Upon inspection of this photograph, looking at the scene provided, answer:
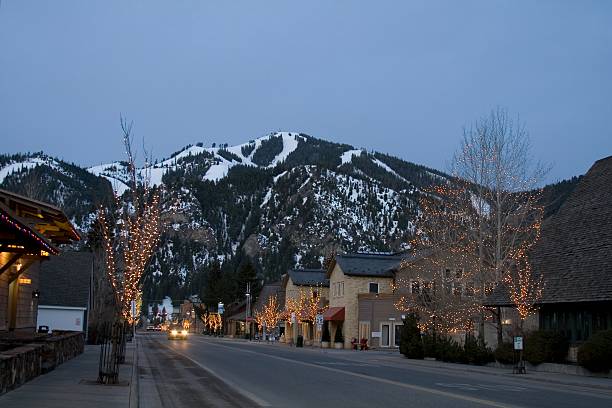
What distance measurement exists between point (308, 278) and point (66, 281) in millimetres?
36473

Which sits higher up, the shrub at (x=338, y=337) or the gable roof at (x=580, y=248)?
the gable roof at (x=580, y=248)

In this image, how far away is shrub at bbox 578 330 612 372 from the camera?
28.5 m

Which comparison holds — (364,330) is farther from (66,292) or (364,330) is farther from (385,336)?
(66,292)

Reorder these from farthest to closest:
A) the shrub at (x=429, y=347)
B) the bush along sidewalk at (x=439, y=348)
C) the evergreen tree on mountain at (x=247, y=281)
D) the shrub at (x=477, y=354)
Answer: the evergreen tree on mountain at (x=247, y=281), the shrub at (x=429, y=347), the bush along sidewalk at (x=439, y=348), the shrub at (x=477, y=354)

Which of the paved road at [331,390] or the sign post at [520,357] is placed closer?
the paved road at [331,390]

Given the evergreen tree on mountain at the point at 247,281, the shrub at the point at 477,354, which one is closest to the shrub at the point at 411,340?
the shrub at the point at 477,354

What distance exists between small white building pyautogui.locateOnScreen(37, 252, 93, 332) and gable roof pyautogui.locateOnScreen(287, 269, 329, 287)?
33420mm

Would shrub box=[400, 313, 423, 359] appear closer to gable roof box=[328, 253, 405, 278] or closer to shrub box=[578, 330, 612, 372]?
shrub box=[578, 330, 612, 372]

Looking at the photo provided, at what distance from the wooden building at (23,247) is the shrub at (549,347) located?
2094 cm

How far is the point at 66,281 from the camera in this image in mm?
51656

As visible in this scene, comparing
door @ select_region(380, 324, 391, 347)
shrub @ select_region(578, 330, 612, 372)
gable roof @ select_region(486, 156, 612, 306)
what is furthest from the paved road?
door @ select_region(380, 324, 391, 347)

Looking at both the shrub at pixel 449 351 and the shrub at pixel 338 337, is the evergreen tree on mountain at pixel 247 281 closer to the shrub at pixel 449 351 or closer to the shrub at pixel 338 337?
the shrub at pixel 338 337

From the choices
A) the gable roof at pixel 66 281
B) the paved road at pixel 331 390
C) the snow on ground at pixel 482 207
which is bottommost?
the paved road at pixel 331 390

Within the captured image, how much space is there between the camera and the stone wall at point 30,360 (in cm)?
1467
